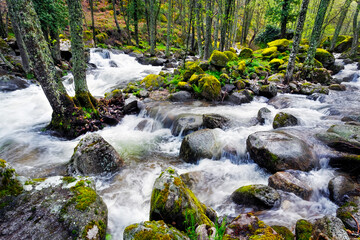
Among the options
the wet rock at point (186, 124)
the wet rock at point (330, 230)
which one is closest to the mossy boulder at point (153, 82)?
the wet rock at point (186, 124)

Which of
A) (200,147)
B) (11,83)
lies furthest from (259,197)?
(11,83)

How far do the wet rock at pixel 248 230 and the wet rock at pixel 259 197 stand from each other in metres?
1.17

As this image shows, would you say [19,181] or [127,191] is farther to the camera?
[127,191]

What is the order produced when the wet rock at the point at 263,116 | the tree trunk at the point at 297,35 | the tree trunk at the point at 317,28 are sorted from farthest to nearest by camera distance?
the tree trunk at the point at 317,28
the tree trunk at the point at 297,35
the wet rock at the point at 263,116

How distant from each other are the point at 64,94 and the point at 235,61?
13.2 m

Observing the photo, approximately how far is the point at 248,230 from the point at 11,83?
17158mm

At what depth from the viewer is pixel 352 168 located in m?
4.88

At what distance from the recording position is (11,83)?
1290 centimetres

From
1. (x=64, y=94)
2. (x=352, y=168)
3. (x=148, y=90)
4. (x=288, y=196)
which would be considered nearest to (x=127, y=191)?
(x=288, y=196)

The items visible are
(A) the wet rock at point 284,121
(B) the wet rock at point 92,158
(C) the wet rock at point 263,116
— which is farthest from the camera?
(C) the wet rock at point 263,116

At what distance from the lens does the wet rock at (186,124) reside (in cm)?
782

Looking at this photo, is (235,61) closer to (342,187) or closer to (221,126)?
(221,126)

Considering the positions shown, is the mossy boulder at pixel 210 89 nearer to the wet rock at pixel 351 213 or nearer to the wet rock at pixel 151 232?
the wet rock at pixel 351 213

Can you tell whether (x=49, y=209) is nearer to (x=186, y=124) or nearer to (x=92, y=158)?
(x=92, y=158)
